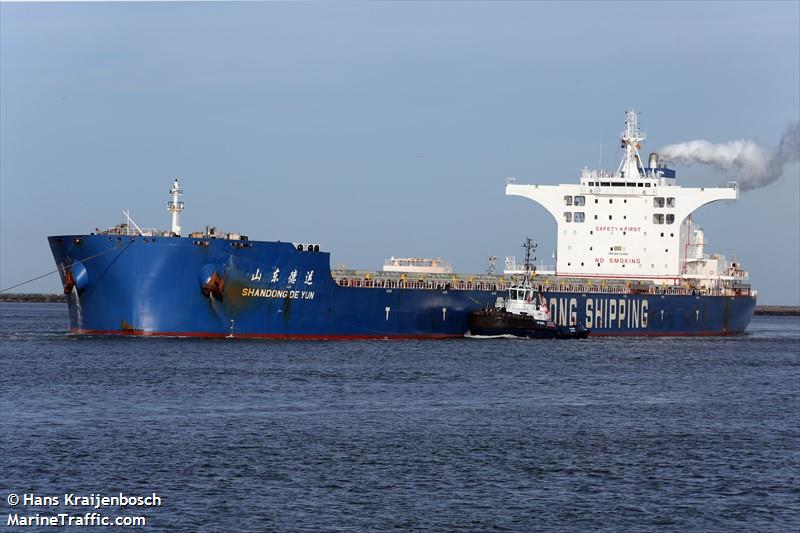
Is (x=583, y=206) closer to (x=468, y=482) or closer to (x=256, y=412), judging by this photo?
(x=256, y=412)

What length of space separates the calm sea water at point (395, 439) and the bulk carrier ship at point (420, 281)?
2.32 meters

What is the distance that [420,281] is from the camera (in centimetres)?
5412

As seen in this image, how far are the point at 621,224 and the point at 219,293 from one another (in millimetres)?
26925

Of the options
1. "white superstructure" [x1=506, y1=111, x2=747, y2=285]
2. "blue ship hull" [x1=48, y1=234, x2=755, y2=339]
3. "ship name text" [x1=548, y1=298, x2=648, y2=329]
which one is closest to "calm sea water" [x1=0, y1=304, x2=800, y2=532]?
"blue ship hull" [x1=48, y1=234, x2=755, y2=339]

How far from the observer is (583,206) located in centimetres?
6594

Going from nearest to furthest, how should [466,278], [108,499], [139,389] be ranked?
[108,499] → [139,389] → [466,278]

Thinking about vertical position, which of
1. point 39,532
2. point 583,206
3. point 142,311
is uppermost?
point 583,206

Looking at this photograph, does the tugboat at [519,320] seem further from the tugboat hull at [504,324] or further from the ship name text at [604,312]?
the ship name text at [604,312]

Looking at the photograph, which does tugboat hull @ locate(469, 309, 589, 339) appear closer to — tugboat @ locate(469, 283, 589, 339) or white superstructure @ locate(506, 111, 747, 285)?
tugboat @ locate(469, 283, 589, 339)

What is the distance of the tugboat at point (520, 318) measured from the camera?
54688 millimetres

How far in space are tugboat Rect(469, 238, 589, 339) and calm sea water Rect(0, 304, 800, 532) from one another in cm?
957

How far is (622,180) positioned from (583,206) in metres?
2.52

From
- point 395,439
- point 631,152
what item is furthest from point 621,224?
point 395,439

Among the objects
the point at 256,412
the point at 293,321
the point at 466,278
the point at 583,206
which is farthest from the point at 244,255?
the point at 583,206
